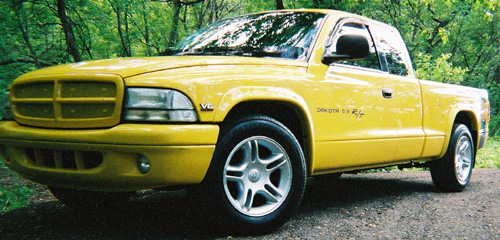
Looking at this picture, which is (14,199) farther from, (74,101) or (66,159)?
(74,101)

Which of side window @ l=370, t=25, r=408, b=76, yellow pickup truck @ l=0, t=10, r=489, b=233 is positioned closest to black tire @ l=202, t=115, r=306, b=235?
yellow pickup truck @ l=0, t=10, r=489, b=233

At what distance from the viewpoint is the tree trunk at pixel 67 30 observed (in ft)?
24.4

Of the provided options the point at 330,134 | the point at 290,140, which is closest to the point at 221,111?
the point at 290,140

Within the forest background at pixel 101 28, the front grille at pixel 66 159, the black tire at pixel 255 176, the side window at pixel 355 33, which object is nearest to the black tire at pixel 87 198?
the front grille at pixel 66 159

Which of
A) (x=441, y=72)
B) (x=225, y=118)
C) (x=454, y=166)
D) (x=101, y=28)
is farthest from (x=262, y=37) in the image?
(x=441, y=72)

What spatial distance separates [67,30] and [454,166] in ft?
21.8

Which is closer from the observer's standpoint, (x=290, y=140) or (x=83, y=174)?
(x=83, y=174)

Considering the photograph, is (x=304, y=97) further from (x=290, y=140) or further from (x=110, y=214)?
(x=110, y=214)

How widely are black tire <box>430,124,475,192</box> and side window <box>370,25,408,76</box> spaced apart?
1.15 m

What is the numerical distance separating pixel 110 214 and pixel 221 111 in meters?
1.61

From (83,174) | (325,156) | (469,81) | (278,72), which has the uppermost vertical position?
(278,72)

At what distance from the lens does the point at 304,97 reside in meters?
3.21

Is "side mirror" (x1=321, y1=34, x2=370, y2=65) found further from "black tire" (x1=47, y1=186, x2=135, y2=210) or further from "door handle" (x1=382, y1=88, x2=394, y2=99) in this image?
"black tire" (x1=47, y1=186, x2=135, y2=210)

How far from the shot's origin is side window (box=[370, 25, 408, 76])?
4.51m
